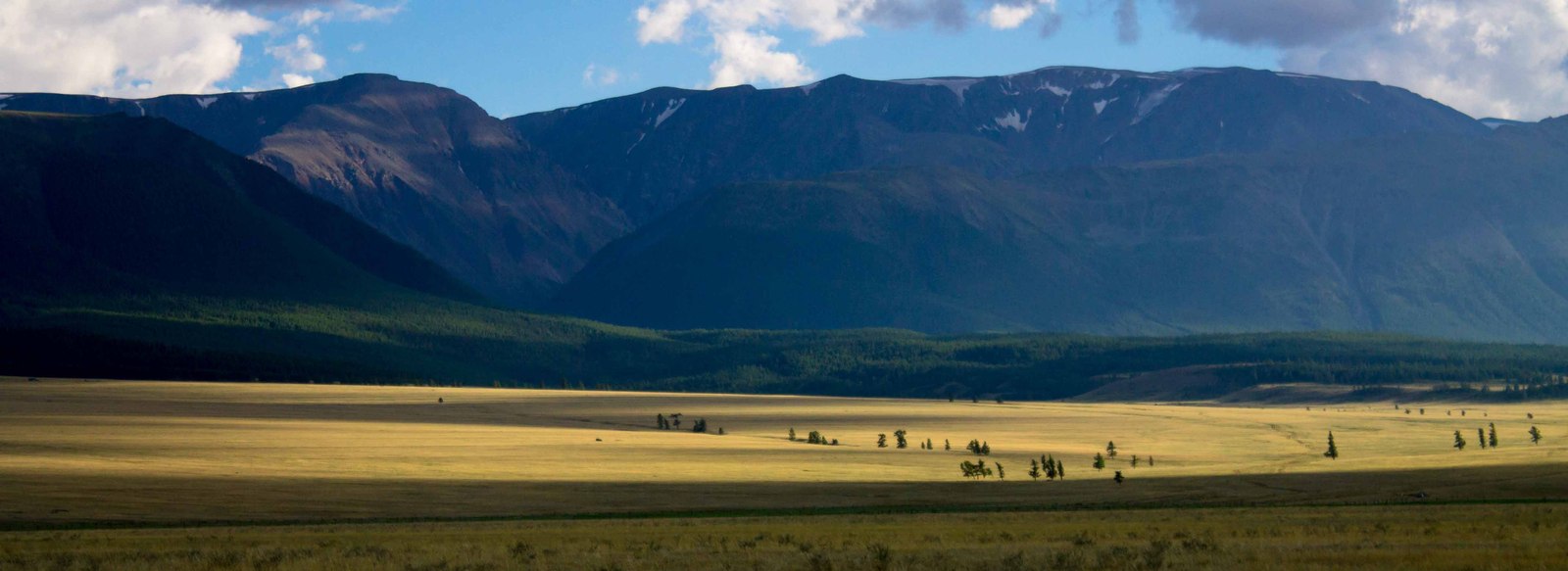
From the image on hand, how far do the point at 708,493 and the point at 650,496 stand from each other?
12.2 feet

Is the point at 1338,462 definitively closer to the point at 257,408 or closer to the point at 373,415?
the point at 373,415

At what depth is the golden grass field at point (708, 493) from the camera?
5156 cm

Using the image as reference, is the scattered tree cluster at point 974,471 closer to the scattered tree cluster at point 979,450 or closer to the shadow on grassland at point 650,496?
the shadow on grassland at point 650,496

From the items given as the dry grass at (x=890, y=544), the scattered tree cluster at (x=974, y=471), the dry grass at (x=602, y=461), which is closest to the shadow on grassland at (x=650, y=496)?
the dry grass at (x=602, y=461)

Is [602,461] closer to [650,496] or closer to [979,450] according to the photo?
[650,496]

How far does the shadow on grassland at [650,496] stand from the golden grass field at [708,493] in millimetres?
315

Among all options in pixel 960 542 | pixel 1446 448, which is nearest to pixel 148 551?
pixel 960 542

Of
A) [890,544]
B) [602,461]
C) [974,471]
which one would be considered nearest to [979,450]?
[974,471]

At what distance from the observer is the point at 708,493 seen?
90125mm

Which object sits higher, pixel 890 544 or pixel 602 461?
pixel 602 461

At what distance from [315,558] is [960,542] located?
1943cm

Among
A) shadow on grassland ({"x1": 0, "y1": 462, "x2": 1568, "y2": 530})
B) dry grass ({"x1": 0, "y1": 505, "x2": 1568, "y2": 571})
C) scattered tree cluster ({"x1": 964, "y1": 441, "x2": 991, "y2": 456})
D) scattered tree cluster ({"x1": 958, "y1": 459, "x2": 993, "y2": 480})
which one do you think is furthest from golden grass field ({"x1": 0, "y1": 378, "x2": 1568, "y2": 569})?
scattered tree cluster ({"x1": 958, "y1": 459, "x2": 993, "y2": 480})

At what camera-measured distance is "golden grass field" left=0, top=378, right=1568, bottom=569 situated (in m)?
51.6

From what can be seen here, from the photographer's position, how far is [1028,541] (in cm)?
5478
